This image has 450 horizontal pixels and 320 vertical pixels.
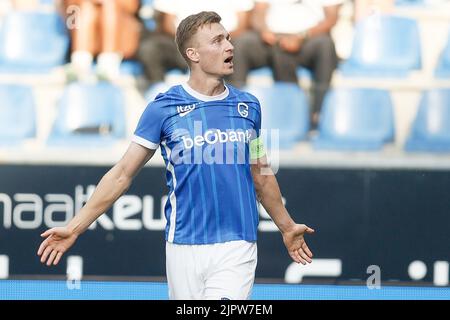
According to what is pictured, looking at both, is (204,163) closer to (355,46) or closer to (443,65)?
(355,46)

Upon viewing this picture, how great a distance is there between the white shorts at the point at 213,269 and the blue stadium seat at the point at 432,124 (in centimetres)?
203

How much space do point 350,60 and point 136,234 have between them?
1.53 metres

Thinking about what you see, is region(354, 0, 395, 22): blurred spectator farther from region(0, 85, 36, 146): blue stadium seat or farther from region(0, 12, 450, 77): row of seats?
region(0, 85, 36, 146): blue stadium seat

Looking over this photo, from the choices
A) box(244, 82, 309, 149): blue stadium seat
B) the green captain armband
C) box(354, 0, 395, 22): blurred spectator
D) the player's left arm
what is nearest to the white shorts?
the player's left arm

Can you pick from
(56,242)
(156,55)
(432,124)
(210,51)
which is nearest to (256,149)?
(210,51)

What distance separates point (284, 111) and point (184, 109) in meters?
1.79

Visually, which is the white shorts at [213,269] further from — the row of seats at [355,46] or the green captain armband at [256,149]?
the row of seats at [355,46]

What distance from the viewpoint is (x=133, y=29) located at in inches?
230

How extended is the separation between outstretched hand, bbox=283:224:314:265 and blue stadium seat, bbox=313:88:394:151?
Result: 1.56 m

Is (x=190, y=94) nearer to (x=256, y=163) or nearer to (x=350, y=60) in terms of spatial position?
(x=256, y=163)

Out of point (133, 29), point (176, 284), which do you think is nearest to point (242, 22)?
point (133, 29)

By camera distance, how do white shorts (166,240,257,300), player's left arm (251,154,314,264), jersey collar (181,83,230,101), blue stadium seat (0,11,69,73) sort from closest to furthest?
1. white shorts (166,240,257,300)
2. jersey collar (181,83,230,101)
3. player's left arm (251,154,314,264)
4. blue stadium seat (0,11,69,73)

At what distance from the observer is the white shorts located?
161 inches

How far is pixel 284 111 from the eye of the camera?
19.3ft
